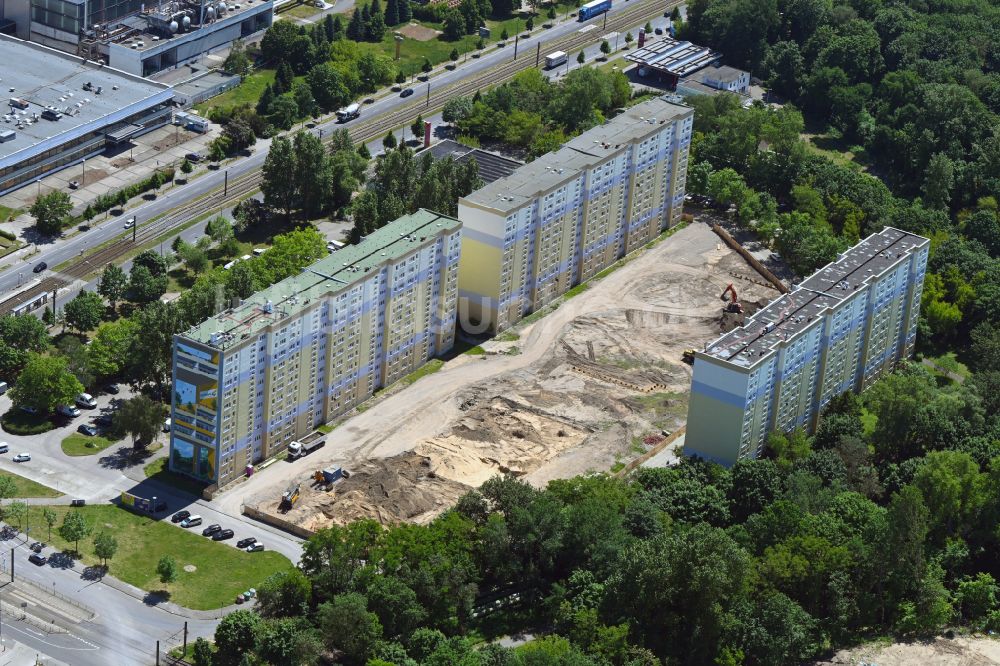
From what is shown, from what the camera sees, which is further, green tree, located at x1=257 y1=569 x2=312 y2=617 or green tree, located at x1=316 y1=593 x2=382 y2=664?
green tree, located at x1=257 y1=569 x2=312 y2=617

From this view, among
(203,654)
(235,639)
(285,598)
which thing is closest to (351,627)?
(285,598)

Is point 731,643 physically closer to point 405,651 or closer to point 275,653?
point 405,651

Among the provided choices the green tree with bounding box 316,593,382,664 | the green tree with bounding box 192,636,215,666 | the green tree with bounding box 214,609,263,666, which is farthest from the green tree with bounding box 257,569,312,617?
the green tree with bounding box 192,636,215,666

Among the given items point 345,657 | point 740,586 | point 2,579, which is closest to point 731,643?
point 740,586


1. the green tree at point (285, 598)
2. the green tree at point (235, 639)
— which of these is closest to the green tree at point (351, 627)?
the green tree at point (285, 598)

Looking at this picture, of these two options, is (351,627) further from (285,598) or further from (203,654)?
(203,654)

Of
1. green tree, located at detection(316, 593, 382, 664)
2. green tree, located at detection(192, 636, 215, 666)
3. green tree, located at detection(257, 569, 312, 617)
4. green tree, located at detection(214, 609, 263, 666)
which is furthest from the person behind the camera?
green tree, located at detection(257, 569, 312, 617)

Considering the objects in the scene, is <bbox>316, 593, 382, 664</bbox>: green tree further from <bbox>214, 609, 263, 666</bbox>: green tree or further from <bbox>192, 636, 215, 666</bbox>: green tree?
<bbox>192, 636, 215, 666</bbox>: green tree

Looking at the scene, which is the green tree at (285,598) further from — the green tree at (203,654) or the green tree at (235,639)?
the green tree at (203,654)
